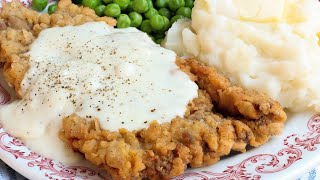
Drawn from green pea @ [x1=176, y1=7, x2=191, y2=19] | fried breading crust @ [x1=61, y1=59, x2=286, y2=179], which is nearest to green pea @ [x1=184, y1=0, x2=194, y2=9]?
green pea @ [x1=176, y1=7, x2=191, y2=19]

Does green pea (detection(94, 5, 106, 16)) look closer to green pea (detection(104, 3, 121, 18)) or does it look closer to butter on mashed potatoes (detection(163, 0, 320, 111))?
green pea (detection(104, 3, 121, 18))

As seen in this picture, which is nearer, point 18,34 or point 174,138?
point 174,138

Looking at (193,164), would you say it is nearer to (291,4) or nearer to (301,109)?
(301,109)

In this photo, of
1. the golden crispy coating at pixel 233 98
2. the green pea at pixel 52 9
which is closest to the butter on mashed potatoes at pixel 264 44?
the golden crispy coating at pixel 233 98

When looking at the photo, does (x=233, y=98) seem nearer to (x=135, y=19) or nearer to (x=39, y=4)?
(x=135, y=19)

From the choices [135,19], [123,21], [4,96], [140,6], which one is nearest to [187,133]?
[4,96]

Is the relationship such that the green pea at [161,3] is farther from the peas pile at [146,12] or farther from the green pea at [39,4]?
the green pea at [39,4]

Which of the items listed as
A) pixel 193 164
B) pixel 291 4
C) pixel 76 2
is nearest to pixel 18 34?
pixel 76 2
